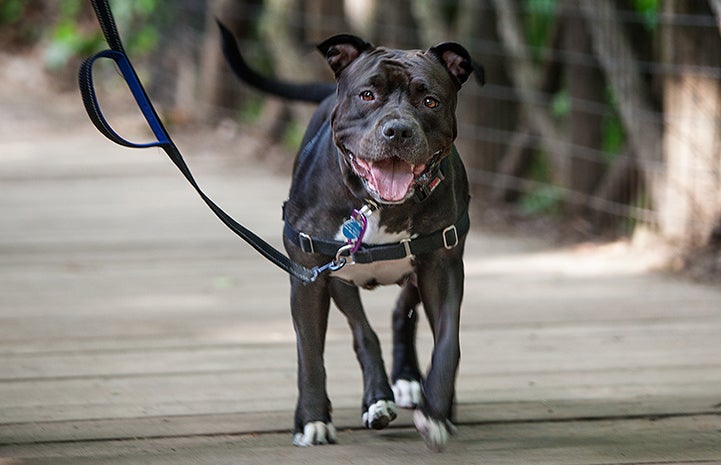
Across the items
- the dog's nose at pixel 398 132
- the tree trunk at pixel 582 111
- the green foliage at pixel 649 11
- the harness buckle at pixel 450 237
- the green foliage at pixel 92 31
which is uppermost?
the green foliage at pixel 92 31

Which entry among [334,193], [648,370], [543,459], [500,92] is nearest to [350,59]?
[334,193]

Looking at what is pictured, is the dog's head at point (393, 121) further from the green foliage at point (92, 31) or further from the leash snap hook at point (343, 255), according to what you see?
the green foliage at point (92, 31)

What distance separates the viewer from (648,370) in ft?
13.2

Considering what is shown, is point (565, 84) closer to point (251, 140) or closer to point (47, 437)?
point (251, 140)

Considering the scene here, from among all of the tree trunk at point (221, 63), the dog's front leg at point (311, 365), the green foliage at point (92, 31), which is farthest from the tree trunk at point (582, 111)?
the green foliage at point (92, 31)

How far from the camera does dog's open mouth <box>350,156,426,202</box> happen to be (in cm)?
291

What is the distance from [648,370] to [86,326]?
2089 millimetres

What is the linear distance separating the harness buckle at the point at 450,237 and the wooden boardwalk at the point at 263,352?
0.52 metres

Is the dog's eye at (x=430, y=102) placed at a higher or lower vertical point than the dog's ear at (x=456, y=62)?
lower

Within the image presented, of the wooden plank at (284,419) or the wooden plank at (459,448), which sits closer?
the wooden plank at (459,448)

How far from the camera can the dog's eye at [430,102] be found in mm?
2930

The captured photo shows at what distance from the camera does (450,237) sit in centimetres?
315

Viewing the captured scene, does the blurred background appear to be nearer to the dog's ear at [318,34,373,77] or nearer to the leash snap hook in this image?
the dog's ear at [318,34,373,77]

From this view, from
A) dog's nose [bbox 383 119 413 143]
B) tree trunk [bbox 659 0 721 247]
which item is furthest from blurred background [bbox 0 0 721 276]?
dog's nose [bbox 383 119 413 143]
